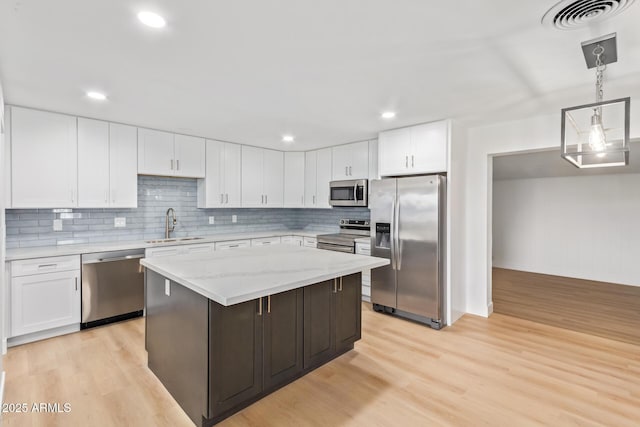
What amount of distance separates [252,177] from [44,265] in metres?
2.83

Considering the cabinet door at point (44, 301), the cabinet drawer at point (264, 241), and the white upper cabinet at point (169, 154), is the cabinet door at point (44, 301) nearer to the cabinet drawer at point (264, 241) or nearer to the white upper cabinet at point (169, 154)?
the white upper cabinet at point (169, 154)

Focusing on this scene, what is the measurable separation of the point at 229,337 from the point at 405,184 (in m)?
2.62

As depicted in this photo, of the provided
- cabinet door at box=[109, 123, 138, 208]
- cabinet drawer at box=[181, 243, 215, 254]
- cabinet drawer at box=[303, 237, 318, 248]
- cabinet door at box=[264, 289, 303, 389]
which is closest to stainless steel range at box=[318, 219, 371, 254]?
cabinet drawer at box=[303, 237, 318, 248]

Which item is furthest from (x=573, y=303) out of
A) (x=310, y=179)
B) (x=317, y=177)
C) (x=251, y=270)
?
(x=251, y=270)

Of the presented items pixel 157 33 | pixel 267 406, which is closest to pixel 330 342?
pixel 267 406

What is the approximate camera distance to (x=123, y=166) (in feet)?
12.4

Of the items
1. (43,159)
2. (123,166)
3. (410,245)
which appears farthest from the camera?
(123,166)

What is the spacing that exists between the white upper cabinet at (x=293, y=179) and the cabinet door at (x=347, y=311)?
9.63ft

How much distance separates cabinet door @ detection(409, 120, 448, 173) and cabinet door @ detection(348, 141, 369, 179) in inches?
36.8

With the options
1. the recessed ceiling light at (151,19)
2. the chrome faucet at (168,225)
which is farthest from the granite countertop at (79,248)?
the recessed ceiling light at (151,19)

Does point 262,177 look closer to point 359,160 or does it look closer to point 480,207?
point 359,160

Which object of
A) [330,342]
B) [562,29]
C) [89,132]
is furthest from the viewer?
[89,132]

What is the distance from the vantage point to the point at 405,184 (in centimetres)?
371

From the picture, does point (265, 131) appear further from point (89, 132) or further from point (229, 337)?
point (229, 337)
